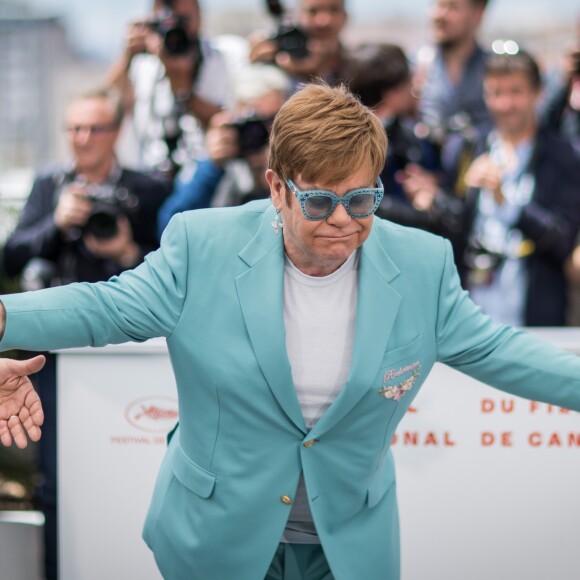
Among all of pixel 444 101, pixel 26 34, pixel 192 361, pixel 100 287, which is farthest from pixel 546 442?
pixel 26 34

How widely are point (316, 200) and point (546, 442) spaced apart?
64.3 inches

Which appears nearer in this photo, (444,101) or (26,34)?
(444,101)

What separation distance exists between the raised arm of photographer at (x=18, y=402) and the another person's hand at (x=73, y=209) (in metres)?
1.95

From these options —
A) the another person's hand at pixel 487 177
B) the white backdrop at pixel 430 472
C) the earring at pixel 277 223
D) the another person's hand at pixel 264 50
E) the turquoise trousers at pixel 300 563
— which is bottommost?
the white backdrop at pixel 430 472

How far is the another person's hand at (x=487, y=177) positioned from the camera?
4.14 m

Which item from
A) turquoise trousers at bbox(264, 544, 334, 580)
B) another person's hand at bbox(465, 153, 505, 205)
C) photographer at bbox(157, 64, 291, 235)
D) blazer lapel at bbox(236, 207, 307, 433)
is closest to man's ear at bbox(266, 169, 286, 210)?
blazer lapel at bbox(236, 207, 307, 433)

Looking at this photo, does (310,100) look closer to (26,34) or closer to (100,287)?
(100,287)

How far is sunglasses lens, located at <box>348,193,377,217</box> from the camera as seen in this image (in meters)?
2.04

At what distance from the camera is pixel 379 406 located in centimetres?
224

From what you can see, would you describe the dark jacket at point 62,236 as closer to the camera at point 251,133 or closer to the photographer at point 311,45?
the camera at point 251,133

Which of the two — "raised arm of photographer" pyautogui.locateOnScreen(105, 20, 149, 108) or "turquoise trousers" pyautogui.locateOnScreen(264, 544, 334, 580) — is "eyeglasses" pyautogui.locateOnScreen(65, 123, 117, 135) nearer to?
"raised arm of photographer" pyautogui.locateOnScreen(105, 20, 149, 108)

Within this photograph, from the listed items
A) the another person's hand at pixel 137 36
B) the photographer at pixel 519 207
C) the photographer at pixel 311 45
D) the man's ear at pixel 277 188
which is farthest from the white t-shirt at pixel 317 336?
the another person's hand at pixel 137 36

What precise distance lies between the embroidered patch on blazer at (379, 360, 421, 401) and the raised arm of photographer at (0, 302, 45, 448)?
745 millimetres

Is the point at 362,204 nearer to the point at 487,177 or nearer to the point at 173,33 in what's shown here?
the point at 487,177
